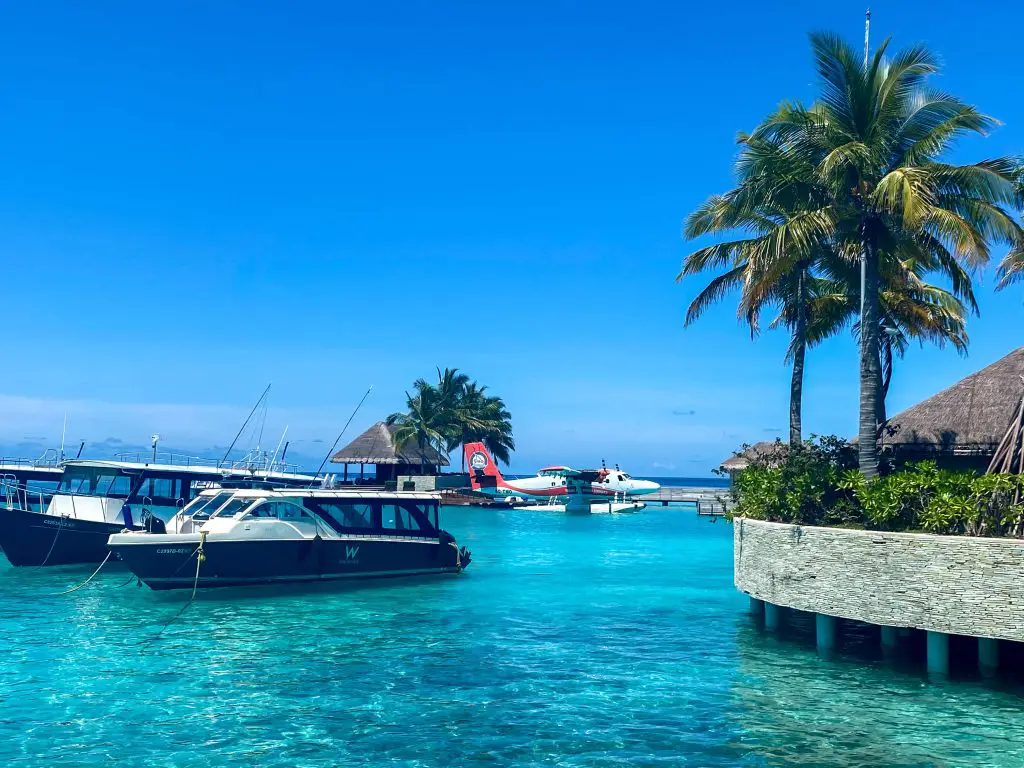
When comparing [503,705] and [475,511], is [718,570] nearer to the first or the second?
[503,705]

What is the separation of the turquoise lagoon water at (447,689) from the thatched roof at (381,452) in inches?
2298

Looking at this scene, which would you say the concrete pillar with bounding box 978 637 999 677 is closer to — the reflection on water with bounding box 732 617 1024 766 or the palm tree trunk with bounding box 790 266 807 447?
the reflection on water with bounding box 732 617 1024 766

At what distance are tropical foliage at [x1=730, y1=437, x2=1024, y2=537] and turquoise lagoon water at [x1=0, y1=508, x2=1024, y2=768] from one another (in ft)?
10.2

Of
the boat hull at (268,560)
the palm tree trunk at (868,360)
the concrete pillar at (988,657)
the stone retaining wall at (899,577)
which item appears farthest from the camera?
the boat hull at (268,560)

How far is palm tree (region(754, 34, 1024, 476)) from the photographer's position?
1955 cm

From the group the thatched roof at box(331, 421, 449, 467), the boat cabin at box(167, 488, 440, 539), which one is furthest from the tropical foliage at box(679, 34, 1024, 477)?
the thatched roof at box(331, 421, 449, 467)

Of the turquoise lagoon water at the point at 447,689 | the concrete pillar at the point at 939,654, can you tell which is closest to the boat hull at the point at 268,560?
the turquoise lagoon water at the point at 447,689

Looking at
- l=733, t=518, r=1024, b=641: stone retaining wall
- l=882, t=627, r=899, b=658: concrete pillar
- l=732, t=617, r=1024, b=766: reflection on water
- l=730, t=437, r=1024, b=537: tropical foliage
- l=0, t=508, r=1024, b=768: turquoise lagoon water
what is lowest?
l=0, t=508, r=1024, b=768: turquoise lagoon water

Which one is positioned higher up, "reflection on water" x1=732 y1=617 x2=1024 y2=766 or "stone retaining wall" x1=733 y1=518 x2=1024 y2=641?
"stone retaining wall" x1=733 y1=518 x2=1024 y2=641

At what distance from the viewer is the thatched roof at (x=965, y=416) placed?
23.6 meters

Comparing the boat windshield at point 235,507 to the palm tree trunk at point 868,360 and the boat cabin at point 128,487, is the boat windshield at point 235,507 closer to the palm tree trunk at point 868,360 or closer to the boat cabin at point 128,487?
the boat cabin at point 128,487

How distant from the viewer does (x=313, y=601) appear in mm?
25703

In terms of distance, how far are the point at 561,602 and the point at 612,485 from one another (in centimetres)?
6780

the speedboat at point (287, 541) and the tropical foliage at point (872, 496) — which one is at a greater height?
the tropical foliage at point (872, 496)
